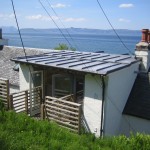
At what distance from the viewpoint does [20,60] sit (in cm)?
1316

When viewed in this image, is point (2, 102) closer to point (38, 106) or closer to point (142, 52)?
point (38, 106)

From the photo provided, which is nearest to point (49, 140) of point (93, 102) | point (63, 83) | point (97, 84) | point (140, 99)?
point (93, 102)

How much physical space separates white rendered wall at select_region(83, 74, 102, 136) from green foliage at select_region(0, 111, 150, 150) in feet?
4.47

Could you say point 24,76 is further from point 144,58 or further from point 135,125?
point 144,58

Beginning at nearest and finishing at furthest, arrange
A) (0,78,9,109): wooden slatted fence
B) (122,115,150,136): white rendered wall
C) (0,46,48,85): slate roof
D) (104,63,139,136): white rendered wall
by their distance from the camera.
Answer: (104,63,139,136): white rendered wall
(122,115,150,136): white rendered wall
(0,78,9,109): wooden slatted fence
(0,46,48,85): slate roof

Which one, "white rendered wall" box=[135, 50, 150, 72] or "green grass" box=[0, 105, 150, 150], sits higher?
"white rendered wall" box=[135, 50, 150, 72]

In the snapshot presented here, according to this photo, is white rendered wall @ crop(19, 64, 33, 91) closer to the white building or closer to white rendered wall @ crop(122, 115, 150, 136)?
the white building

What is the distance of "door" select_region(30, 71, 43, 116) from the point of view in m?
13.3

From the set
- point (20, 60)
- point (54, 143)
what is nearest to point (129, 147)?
point (54, 143)

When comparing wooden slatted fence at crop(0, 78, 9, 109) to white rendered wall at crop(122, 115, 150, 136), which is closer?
white rendered wall at crop(122, 115, 150, 136)

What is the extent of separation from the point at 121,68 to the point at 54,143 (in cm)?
513

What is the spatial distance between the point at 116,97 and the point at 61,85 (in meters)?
3.27

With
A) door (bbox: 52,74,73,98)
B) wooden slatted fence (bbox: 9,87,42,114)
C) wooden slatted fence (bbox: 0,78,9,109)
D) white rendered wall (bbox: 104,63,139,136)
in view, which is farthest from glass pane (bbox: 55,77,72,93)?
wooden slatted fence (bbox: 0,78,9,109)

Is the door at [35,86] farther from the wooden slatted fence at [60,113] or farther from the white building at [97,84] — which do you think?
the wooden slatted fence at [60,113]
